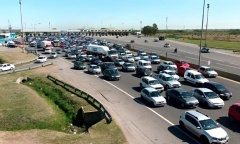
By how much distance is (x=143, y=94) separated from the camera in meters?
28.9

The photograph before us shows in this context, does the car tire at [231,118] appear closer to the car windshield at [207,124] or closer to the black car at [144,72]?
the car windshield at [207,124]

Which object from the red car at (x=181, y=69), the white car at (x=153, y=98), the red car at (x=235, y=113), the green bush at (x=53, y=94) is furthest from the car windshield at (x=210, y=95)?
the red car at (x=181, y=69)

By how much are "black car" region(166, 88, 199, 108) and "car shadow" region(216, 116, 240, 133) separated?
314 centimetres

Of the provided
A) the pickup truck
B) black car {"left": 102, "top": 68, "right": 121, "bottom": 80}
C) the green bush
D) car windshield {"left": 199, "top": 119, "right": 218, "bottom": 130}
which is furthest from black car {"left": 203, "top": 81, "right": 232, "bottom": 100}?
the green bush

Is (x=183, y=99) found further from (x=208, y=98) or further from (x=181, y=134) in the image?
(x=181, y=134)

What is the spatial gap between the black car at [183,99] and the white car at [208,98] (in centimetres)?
98

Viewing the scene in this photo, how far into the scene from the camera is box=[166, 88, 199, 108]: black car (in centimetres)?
2627

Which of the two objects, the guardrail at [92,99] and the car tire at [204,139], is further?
the guardrail at [92,99]

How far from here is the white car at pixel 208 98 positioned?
26.4 metres

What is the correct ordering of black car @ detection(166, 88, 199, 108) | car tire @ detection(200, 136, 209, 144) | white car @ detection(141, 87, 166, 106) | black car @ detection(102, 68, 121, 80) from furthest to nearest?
black car @ detection(102, 68, 121, 80) < white car @ detection(141, 87, 166, 106) < black car @ detection(166, 88, 199, 108) < car tire @ detection(200, 136, 209, 144)

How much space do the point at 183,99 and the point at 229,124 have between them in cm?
516

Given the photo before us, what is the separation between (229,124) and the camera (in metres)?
22.6

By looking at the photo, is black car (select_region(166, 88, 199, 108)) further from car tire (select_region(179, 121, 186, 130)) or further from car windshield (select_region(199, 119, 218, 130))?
car windshield (select_region(199, 119, 218, 130))

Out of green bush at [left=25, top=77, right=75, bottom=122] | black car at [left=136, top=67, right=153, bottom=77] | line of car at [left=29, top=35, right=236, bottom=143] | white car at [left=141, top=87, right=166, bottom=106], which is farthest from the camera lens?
black car at [left=136, top=67, right=153, bottom=77]
